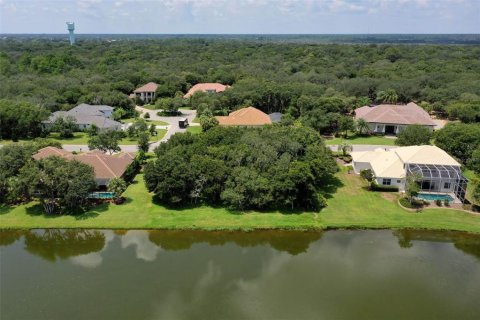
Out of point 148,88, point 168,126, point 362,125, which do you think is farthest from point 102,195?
point 148,88

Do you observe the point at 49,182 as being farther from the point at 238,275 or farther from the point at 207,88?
the point at 207,88

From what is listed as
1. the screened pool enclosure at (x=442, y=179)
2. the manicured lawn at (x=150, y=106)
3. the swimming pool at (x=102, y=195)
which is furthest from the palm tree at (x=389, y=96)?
the swimming pool at (x=102, y=195)

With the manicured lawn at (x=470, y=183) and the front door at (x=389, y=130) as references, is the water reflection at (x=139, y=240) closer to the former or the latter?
the manicured lawn at (x=470, y=183)

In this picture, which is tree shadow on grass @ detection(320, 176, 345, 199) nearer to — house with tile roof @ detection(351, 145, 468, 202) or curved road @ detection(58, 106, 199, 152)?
house with tile roof @ detection(351, 145, 468, 202)

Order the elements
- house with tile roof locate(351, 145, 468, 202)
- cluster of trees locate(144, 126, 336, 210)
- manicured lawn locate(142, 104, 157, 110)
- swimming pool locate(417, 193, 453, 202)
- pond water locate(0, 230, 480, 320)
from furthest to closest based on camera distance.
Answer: manicured lawn locate(142, 104, 157, 110) < house with tile roof locate(351, 145, 468, 202) < swimming pool locate(417, 193, 453, 202) < cluster of trees locate(144, 126, 336, 210) < pond water locate(0, 230, 480, 320)

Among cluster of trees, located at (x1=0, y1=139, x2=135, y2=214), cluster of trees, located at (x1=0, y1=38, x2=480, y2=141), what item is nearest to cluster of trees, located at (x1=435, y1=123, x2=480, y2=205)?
cluster of trees, located at (x1=0, y1=38, x2=480, y2=141)

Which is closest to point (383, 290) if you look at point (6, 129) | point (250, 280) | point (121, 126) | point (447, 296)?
point (447, 296)
